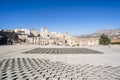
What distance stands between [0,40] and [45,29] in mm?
76246

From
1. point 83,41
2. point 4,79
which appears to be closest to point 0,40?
point 4,79

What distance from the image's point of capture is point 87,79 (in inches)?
237

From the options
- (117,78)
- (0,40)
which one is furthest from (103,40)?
(117,78)

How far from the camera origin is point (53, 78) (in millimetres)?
6082

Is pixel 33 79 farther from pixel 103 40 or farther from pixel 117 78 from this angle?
pixel 103 40

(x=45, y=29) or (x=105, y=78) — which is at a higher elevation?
(x=45, y=29)

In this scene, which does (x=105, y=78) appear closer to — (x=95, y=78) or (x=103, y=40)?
(x=95, y=78)

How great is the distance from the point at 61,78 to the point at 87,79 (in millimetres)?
1021

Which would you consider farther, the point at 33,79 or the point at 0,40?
the point at 0,40

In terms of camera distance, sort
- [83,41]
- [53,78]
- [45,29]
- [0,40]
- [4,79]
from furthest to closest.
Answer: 1. [45,29]
2. [83,41]
3. [0,40]
4. [53,78]
5. [4,79]

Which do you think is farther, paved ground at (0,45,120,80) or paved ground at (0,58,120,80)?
paved ground at (0,45,120,80)

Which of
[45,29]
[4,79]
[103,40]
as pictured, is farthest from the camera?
[45,29]

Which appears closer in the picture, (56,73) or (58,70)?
(56,73)

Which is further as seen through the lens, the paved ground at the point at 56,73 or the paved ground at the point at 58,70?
the paved ground at the point at 58,70
